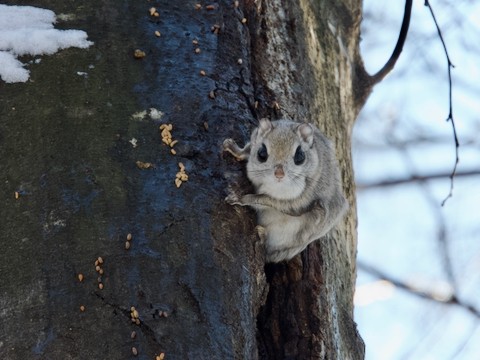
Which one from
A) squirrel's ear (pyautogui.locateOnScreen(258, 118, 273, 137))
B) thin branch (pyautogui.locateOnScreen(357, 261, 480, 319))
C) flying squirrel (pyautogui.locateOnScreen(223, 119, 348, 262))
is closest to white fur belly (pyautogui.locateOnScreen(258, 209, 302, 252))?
flying squirrel (pyautogui.locateOnScreen(223, 119, 348, 262))

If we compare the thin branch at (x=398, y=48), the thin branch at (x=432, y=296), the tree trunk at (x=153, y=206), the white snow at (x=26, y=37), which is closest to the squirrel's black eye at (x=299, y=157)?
the tree trunk at (x=153, y=206)

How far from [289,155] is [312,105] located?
53cm

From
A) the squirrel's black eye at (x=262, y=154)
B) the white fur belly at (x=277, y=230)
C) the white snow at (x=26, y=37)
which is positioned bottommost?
the white fur belly at (x=277, y=230)

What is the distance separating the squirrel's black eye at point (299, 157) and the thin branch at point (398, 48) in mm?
1302

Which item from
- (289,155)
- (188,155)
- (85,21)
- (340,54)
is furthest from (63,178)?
(340,54)

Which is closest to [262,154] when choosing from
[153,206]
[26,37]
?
[153,206]

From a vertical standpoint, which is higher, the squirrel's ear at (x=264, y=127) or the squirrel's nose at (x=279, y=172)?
the squirrel's ear at (x=264, y=127)

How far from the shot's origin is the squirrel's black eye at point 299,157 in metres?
3.67

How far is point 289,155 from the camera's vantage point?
12.1 ft

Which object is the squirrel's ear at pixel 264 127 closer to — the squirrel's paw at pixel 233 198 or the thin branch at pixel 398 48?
the squirrel's paw at pixel 233 198

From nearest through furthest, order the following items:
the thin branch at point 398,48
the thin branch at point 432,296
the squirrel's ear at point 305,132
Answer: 1. the squirrel's ear at point 305,132
2. the thin branch at point 398,48
3. the thin branch at point 432,296

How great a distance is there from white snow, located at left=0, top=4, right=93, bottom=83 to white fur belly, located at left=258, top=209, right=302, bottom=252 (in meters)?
0.98

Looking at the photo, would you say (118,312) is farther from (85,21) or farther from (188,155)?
(85,21)

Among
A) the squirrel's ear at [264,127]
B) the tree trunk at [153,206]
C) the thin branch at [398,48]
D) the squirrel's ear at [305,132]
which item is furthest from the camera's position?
the thin branch at [398,48]
